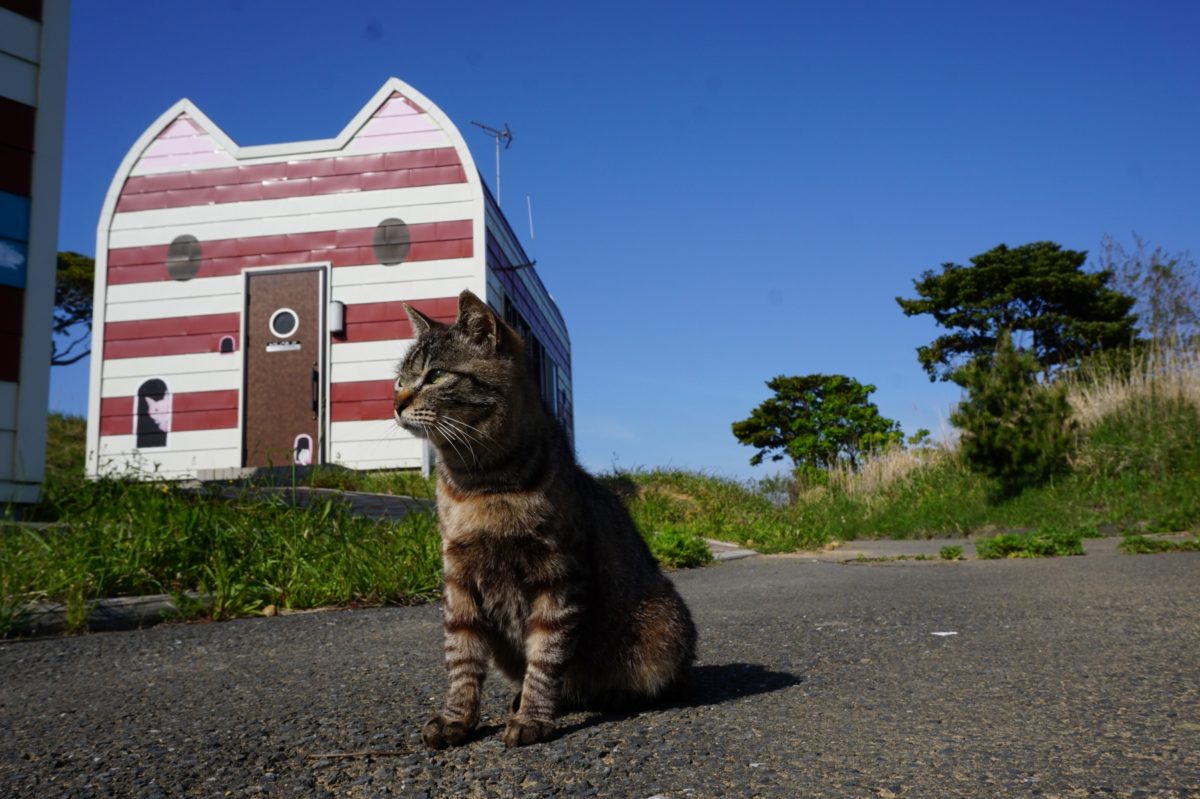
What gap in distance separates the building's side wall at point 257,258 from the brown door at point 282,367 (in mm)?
210

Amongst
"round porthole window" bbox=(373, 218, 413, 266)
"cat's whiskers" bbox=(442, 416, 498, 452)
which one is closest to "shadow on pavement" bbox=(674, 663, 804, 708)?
"cat's whiskers" bbox=(442, 416, 498, 452)

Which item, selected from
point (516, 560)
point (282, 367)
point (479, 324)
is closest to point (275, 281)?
point (282, 367)

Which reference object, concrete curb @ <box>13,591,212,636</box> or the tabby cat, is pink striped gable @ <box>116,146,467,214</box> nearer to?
concrete curb @ <box>13,591,212,636</box>

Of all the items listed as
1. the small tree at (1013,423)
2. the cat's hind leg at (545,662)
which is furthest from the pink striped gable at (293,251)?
the cat's hind leg at (545,662)

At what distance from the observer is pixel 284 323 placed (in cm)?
1448

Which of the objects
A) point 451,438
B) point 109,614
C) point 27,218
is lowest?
point 109,614

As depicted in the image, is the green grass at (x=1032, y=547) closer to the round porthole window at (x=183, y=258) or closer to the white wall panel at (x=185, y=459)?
the white wall panel at (x=185, y=459)

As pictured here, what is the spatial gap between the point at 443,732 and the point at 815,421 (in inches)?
1172

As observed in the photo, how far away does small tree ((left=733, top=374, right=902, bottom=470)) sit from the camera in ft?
96.5

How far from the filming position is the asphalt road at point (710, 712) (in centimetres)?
253

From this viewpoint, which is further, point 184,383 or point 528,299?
point 528,299

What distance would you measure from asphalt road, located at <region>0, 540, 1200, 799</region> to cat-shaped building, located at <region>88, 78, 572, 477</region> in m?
8.74

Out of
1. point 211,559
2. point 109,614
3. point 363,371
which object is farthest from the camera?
point 363,371

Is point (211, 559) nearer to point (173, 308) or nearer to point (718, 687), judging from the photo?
point (718, 687)
